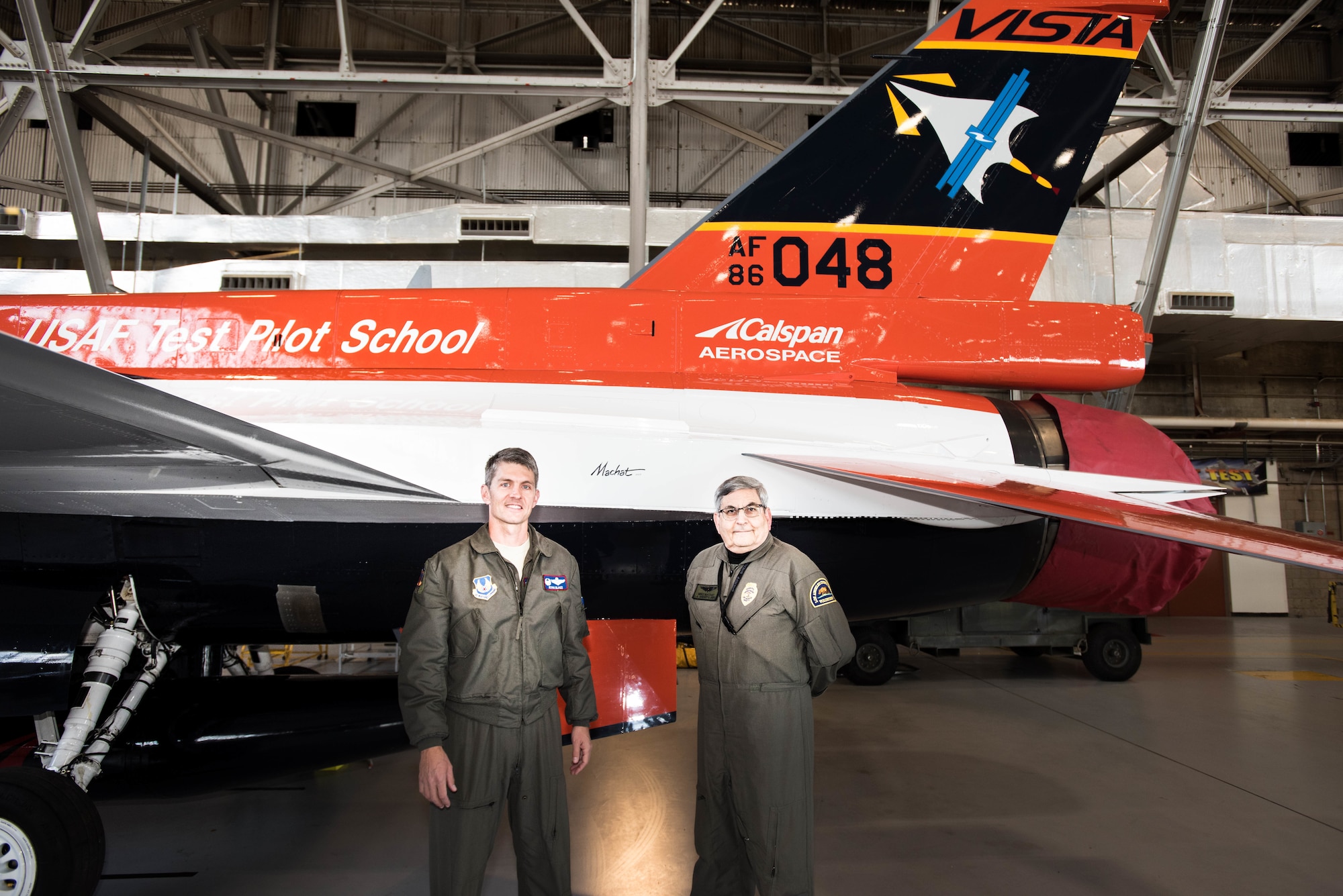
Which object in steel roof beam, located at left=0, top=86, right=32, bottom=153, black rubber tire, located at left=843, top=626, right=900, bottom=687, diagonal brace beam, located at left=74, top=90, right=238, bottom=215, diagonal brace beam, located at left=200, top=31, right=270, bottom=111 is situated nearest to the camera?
black rubber tire, located at left=843, top=626, right=900, bottom=687

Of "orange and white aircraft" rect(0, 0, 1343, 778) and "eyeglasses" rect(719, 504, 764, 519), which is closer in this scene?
"eyeglasses" rect(719, 504, 764, 519)

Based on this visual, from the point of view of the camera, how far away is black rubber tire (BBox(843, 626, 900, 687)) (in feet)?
21.8

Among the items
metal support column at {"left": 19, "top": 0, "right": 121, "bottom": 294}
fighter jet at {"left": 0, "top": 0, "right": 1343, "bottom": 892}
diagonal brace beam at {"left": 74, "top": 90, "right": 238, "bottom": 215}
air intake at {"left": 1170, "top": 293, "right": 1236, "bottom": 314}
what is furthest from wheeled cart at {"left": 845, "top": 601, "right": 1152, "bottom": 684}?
diagonal brace beam at {"left": 74, "top": 90, "right": 238, "bottom": 215}

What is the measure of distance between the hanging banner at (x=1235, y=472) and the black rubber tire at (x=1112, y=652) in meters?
7.71

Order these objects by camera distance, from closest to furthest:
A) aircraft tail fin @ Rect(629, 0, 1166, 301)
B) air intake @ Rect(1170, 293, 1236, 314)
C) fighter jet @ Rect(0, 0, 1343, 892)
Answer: fighter jet @ Rect(0, 0, 1343, 892) < aircraft tail fin @ Rect(629, 0, 1166, 301) < air intake @ Rect(1170, 293, 1236, 314)

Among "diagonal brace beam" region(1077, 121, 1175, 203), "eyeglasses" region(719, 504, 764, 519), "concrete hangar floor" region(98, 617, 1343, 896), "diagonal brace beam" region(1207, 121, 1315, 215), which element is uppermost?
"diagonal brace beam" region(1207, 121, 1315, 215)

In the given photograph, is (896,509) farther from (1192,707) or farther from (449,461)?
(1192,707)

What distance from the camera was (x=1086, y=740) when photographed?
4.70 m

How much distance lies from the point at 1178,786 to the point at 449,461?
161 inches

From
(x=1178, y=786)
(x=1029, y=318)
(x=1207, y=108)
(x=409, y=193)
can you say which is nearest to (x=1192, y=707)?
(x=1178, y=786)

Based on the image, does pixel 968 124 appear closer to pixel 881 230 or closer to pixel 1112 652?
pixel 881 230

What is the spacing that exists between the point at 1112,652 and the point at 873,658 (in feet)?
7.62

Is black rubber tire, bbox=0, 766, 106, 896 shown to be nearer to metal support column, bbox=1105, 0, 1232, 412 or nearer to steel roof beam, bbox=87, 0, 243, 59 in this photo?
metal support column, bbox=1105, 0, 1232, 412

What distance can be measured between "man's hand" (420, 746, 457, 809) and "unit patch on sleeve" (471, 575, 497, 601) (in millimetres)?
433
